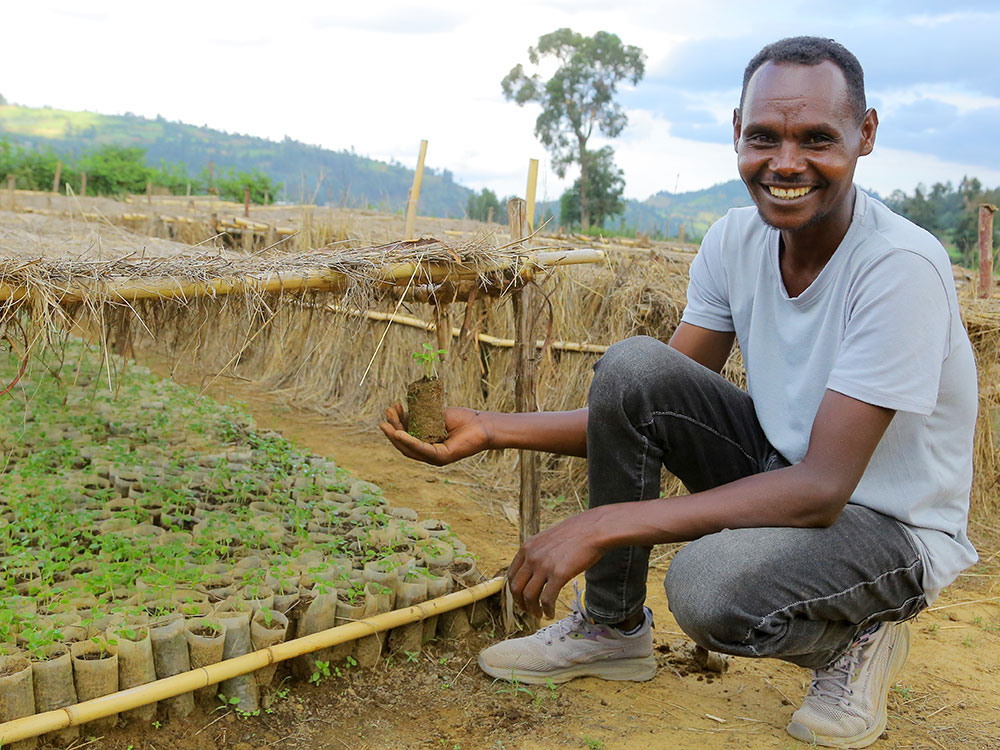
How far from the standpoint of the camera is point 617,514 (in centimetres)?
205

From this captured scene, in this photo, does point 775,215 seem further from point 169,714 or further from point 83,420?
point 83,420

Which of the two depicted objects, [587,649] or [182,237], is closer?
[587,649]

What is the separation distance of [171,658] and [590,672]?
127cm

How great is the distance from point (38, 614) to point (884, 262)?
2644 millimetres

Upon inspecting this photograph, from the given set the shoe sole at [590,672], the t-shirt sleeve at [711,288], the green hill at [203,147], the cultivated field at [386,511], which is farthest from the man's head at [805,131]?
the green hill at [203,147]

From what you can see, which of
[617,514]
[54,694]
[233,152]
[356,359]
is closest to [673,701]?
[617,514]

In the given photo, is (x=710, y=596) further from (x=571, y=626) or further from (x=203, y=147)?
(x=203, y=147)

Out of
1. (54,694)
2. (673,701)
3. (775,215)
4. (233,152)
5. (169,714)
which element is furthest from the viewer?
(233,152)

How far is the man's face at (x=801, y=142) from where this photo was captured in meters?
1.98

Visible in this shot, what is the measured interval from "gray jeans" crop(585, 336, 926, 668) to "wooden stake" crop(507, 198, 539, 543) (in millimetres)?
612

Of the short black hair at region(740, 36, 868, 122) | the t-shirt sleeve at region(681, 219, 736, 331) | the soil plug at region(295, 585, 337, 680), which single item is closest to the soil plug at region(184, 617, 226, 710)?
the soil plug at region(295, 585, 337, 680)

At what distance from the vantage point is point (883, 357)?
186 cm

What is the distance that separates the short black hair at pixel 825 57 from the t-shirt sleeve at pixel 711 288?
54 centimetres

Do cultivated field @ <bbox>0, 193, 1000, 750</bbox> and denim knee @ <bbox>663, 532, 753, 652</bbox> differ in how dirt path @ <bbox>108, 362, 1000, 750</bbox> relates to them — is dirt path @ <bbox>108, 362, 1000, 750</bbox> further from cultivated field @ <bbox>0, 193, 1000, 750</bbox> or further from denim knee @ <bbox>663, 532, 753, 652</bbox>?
denim knee @ <bbox>663, 532, 753, 652</bbox>
